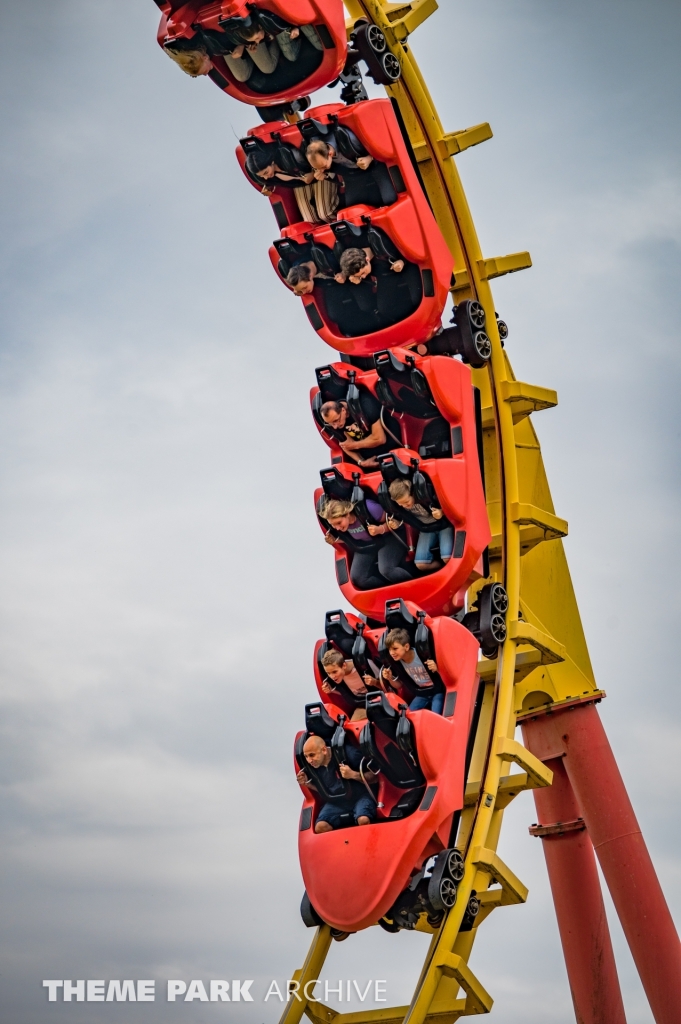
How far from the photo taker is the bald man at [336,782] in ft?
33.0

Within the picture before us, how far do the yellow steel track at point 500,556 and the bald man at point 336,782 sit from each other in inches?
29.8

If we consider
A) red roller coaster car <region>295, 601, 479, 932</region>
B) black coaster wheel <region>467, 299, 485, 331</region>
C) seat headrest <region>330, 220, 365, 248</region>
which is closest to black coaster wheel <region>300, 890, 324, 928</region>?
red roller coaster car <region>295, 601, 479, 932</region>

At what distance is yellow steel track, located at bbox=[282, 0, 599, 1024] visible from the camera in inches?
408

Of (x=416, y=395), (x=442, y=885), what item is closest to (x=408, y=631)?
(x=442, y=885)

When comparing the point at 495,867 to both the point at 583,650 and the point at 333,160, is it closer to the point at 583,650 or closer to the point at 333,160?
the point at 583,650

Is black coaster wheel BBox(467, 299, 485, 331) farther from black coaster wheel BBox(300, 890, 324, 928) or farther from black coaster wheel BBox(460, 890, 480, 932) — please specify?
black coaster wheel BBox(300, 890, 324, 928)

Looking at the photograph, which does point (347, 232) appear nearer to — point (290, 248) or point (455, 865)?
point (290, 248)

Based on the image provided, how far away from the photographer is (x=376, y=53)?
440 inches

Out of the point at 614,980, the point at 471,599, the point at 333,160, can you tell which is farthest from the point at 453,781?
the point at 333,160

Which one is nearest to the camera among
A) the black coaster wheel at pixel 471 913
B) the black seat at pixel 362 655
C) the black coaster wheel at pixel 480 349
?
the black coaster wheel at pixel 471 913

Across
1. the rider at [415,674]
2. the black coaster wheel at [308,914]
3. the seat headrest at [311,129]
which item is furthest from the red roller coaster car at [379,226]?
the black coaster wheel at [308,914]

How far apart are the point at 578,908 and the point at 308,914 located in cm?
216

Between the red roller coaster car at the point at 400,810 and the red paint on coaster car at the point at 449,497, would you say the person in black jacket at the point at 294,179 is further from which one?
the red roller coaster car at the point at 400,810

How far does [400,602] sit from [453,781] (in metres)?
1.23
